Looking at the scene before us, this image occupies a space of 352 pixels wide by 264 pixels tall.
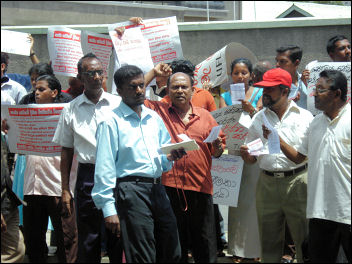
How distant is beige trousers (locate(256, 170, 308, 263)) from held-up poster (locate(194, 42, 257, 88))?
1641 mm

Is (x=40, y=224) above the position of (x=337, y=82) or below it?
below

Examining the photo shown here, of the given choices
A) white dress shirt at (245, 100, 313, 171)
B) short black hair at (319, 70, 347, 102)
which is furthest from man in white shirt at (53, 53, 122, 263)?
short black hair at (319, 70, 347, 102)

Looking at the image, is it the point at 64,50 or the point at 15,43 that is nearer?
the point at 64,50

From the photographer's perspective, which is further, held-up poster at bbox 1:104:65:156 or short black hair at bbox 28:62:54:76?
short black hair at bbox 28:62:54:76

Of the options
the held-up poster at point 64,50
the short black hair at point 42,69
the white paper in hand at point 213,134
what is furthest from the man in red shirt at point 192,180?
the short black hair at point 42,69

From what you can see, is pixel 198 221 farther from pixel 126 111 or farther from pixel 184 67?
pixel 184 67

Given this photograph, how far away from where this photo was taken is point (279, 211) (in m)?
A: 5.96

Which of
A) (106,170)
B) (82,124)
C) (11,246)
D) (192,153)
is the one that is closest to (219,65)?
(192,153)

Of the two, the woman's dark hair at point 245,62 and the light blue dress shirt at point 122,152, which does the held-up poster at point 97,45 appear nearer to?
the woman's dark hair at point 245,62

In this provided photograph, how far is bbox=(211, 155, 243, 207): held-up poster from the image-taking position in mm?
6891

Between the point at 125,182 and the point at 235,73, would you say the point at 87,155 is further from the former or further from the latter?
the point at 235,73

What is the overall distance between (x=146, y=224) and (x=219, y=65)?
289 centimetres

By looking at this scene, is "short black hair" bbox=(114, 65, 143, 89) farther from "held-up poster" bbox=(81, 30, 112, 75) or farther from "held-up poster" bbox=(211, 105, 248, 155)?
"held-up poster" bbox=(81, 30, 112, 75)

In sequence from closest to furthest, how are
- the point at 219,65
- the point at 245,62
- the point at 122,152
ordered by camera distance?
the point at 122,152 → the point at 245,62 → the point at 219,65
